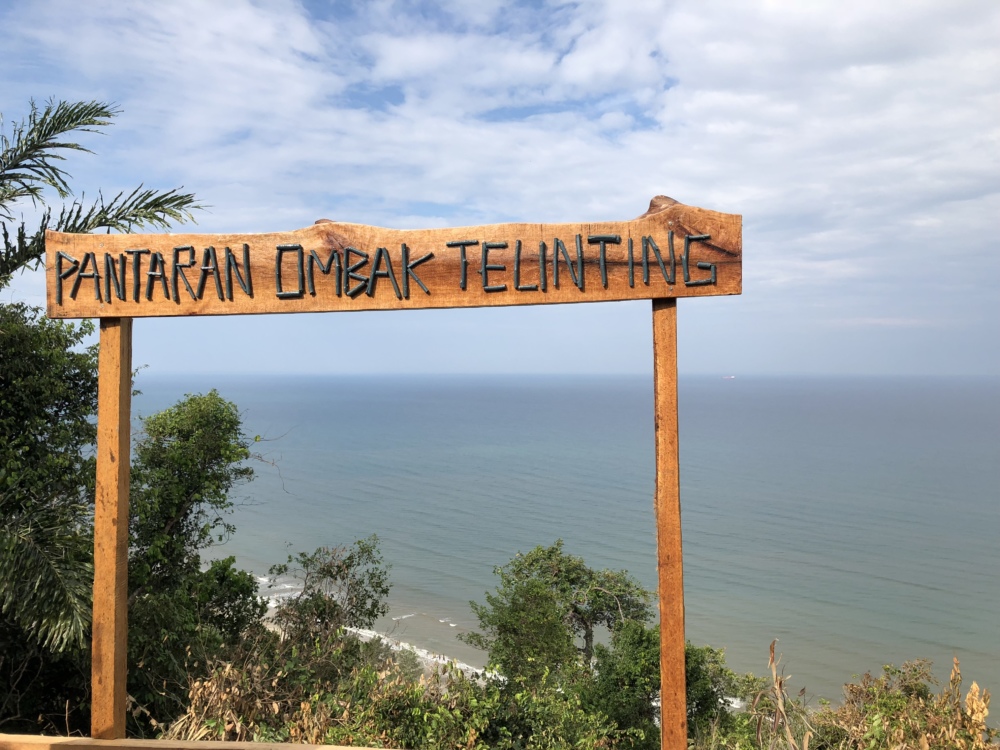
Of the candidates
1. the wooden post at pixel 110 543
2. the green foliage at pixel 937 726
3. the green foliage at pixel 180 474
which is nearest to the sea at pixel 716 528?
the green foliage at pixel 937 726

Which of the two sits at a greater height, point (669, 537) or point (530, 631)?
point (669, 537)

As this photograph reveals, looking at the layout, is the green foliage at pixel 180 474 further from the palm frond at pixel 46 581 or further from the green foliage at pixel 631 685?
the green foliage at pixel 631 685

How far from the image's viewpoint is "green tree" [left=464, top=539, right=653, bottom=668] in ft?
40.0

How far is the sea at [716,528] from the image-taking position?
22.3 metres

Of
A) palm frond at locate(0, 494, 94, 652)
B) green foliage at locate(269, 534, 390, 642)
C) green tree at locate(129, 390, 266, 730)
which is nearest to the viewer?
palm frond at locate(0, 494, 94, 652)

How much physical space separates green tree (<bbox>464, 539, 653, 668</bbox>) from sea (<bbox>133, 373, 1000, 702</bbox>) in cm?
404

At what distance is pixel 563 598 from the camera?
1311cm

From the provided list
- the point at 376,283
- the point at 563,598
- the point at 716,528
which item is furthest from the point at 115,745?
the point at 716,528

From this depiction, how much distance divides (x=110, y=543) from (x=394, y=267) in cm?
151

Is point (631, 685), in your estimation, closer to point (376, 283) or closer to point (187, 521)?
point (187, 521)

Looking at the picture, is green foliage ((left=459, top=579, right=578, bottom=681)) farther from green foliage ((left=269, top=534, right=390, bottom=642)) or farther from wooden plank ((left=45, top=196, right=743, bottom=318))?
wooden plank ((left=45, top=196, right=743, bottom=318))

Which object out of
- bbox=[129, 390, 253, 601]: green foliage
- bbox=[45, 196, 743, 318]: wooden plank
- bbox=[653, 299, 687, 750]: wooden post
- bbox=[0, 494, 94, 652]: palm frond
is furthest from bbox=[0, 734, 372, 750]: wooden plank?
bbox=[129, 390, 253, 601]: green foliage

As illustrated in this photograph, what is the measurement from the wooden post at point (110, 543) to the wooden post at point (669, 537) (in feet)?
Answer: 6.57

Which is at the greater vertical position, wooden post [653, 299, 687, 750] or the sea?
wooden post [653, 299, 687, 750]
